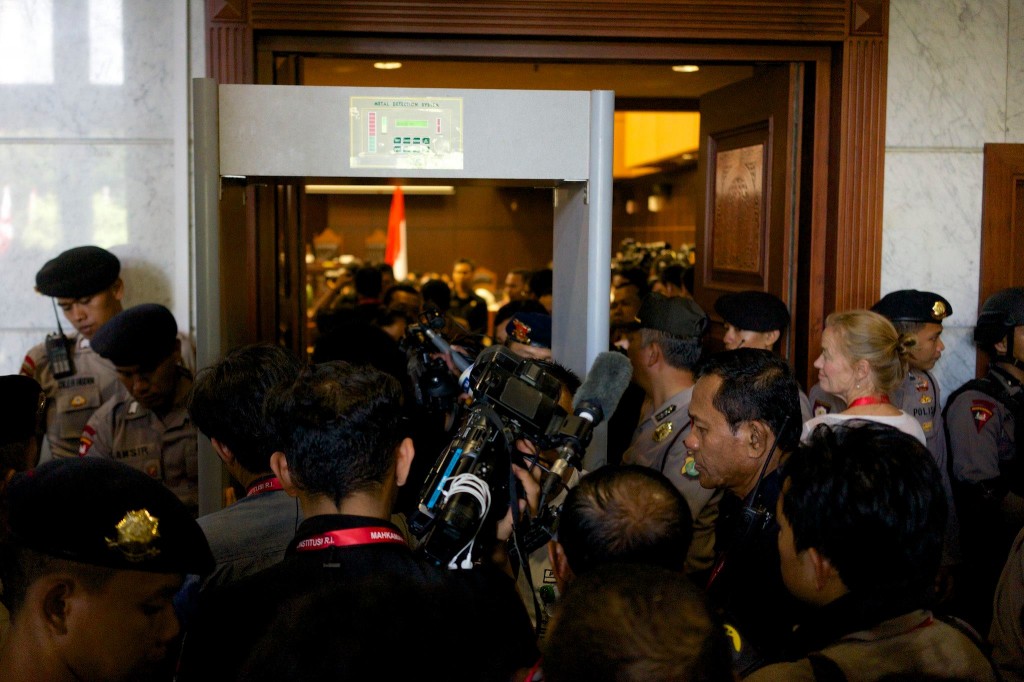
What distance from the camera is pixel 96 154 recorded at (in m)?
3.42

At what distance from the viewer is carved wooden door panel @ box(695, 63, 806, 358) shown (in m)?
3.82

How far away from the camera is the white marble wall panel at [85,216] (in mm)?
3416

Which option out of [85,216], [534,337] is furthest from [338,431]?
[85,216]

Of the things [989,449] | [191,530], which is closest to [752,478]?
[191,530]

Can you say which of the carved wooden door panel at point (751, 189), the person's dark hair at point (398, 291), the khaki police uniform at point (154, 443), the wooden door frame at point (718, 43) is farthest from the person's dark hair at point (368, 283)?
the khaki police uniform at point (154, 443)

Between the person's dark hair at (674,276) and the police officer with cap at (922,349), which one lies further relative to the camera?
the person's dark hair at (674,276)

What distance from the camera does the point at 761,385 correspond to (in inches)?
83.2

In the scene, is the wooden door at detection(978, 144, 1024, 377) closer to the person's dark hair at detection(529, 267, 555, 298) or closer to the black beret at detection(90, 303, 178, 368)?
the person's dark hair at detection(529, 267, 555, 298)

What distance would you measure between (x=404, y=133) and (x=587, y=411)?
3.44 ft

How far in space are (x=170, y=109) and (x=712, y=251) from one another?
7.93ft

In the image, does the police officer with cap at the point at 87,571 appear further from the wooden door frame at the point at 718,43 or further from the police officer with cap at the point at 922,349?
the police officer with cap at the point at 922,349

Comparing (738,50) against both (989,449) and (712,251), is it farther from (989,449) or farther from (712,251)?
(989,449)

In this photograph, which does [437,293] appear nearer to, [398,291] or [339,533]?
[398,291]

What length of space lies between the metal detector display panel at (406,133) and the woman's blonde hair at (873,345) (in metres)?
1.19
